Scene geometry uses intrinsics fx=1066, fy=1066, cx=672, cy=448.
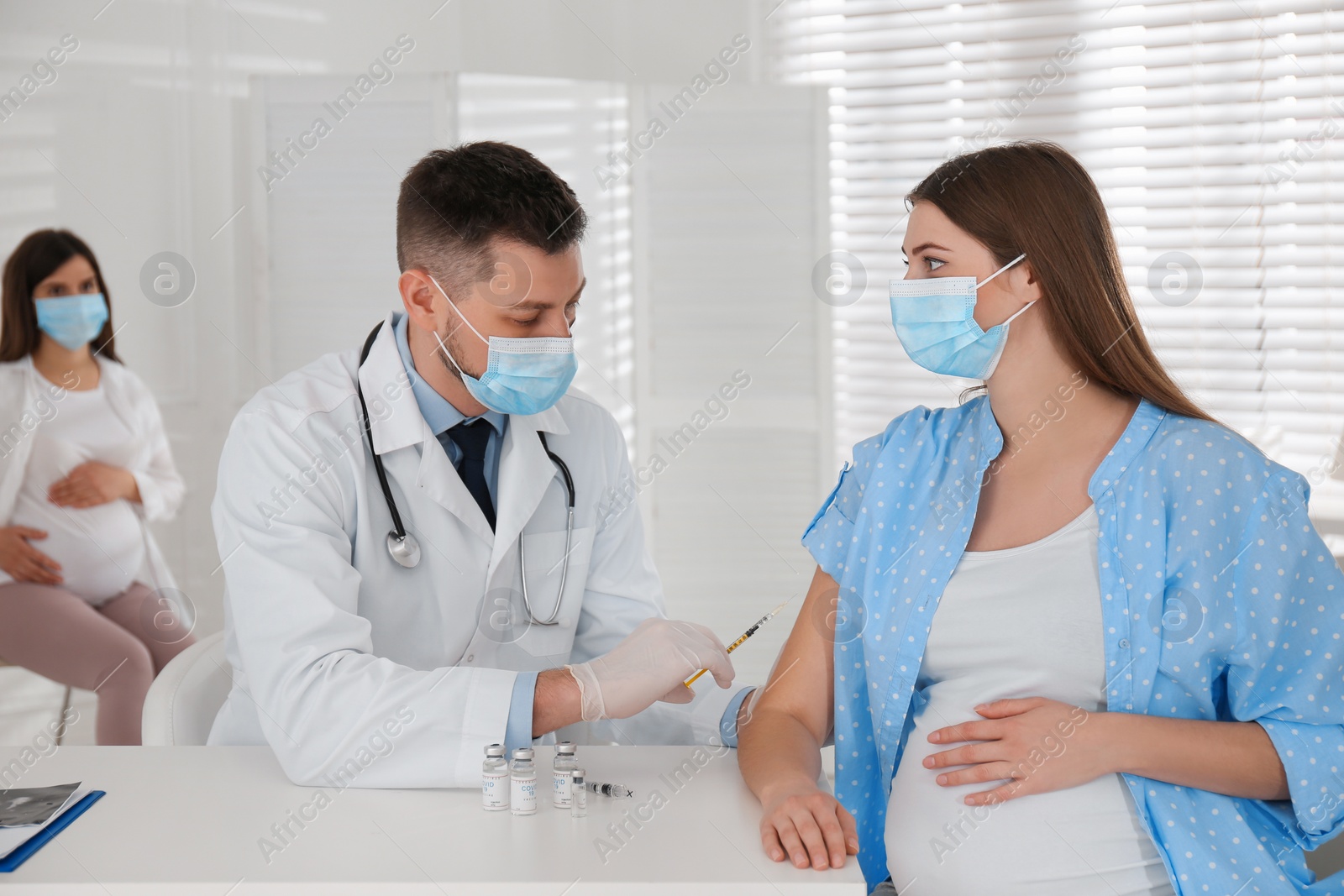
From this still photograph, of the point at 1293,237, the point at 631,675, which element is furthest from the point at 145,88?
the point at 1293,237

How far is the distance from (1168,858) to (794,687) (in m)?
0.52

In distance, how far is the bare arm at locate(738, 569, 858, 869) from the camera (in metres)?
1.14

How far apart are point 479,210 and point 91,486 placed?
187cm

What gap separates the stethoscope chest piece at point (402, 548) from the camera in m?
1.61

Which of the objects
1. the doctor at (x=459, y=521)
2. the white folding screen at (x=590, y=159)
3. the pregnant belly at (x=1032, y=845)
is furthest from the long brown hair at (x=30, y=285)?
the pregnant belly at (x=1032, y=845)

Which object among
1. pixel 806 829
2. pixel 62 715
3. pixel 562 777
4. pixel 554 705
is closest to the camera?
pixel 806 829

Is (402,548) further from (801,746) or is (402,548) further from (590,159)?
(590,159)

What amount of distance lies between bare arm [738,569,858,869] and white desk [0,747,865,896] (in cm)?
2

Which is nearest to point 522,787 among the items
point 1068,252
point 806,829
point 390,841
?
point 390,841

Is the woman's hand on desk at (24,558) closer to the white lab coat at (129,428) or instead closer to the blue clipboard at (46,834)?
the white lab coat at (129,428)

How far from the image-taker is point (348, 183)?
3215 millimetres

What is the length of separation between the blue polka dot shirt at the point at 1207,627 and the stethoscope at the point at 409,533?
Result: 53 centimetres

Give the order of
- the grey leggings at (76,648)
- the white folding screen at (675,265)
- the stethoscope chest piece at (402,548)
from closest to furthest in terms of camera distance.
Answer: the stethoscope chest piece at (402,548), the grey leggings at (76,648), the white folding screen at (675,265)

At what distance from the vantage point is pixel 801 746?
1402mm
